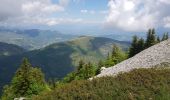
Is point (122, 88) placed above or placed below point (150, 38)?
above

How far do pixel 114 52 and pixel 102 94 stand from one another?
75802 millimetres

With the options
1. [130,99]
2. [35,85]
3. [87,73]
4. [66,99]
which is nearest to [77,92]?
[66,99]

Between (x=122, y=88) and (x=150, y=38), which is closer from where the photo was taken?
(x=122, y=88)

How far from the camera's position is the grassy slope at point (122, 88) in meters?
16.2

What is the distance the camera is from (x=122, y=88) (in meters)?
17.0

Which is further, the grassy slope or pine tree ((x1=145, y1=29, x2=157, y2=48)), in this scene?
pine tree ((x1=145, y1=29, x2=157, y2=48))

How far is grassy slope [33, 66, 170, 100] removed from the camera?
16.2 metres

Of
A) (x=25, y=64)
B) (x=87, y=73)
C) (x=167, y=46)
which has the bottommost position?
(x=87, y=73)

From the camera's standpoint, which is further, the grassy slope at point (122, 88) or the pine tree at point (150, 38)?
the pine tree at point (150, 38)

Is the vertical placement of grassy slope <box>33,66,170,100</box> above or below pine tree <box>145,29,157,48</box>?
above

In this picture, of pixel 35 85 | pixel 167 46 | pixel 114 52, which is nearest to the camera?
pixel 167 46

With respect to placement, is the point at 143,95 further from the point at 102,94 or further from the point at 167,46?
the point at 167,46

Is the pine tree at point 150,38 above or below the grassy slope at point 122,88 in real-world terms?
below

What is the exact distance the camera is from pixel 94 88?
17.5 meters
